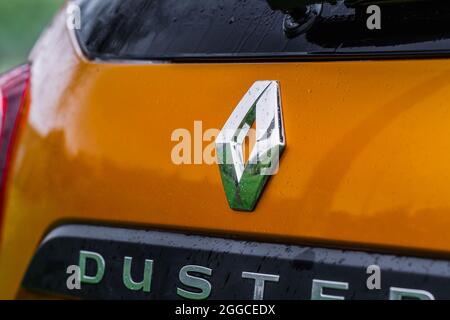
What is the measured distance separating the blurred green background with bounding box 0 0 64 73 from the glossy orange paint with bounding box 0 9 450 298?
14.8 metres

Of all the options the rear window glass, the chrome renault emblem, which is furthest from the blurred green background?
the chrome renault emblem

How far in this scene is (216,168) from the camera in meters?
1.64

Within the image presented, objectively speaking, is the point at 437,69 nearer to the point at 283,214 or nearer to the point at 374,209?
the point at 374,209

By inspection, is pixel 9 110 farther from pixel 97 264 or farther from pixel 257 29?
pixel 257 29

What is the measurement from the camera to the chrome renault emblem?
1.57 m

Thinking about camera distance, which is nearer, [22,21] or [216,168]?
[216,168]

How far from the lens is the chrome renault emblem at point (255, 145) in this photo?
1569 millimetres

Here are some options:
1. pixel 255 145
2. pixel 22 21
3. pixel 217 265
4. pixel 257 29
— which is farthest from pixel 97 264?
pixel 22 21

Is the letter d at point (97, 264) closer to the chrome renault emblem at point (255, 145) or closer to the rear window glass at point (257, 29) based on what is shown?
the chrome renault emblem at point (255, 145)

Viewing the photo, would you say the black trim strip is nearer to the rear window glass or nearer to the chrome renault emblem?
the chrome renault emblem

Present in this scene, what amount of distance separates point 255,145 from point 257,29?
0.30m

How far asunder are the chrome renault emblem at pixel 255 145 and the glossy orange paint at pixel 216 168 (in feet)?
0.06
